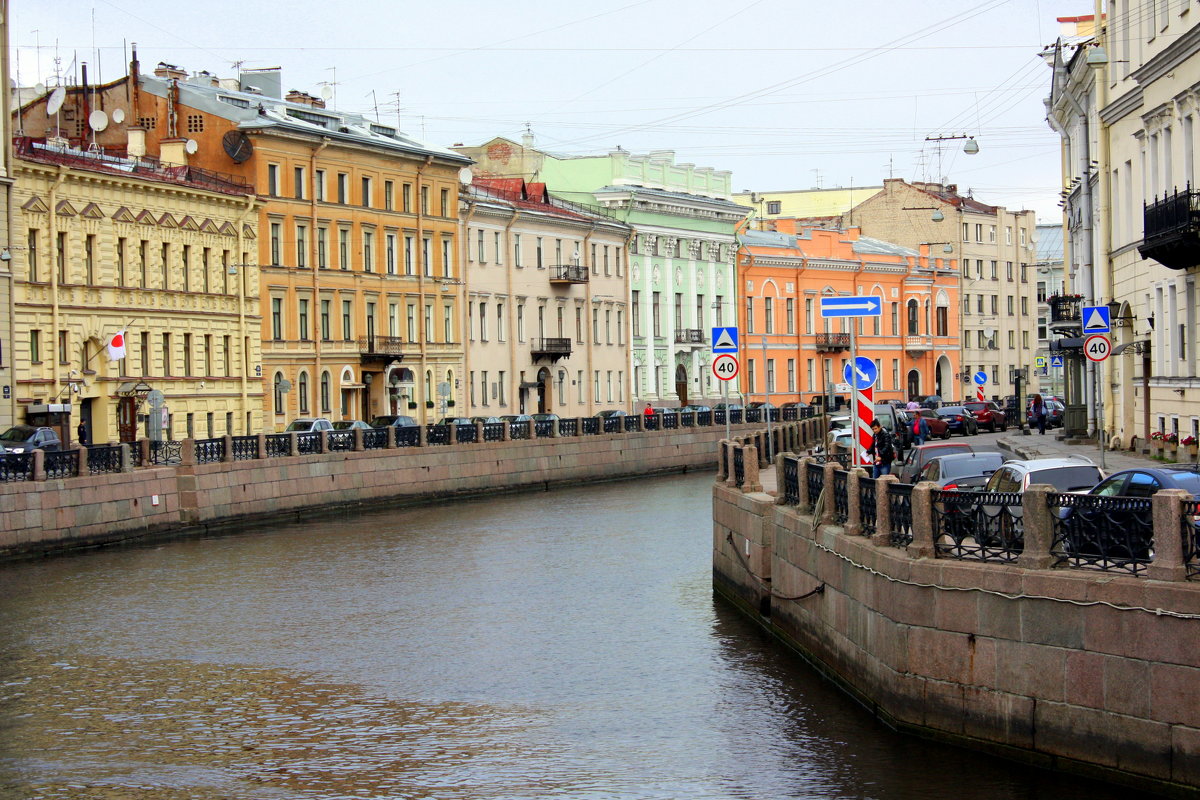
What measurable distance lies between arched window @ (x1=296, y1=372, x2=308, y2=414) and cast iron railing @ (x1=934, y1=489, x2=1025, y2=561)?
135ft

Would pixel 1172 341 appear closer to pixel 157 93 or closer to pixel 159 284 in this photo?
pixel 159 284

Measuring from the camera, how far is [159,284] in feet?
157

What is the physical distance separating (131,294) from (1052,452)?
24653 millimetres

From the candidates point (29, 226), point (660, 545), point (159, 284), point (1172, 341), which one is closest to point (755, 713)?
point (660, 545)

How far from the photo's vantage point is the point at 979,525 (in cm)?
1457

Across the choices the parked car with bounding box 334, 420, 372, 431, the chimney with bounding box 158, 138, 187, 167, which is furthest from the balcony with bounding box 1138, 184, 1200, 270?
the chimney with bounding box 158, 138, 187, 167

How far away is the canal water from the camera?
15.0 meters

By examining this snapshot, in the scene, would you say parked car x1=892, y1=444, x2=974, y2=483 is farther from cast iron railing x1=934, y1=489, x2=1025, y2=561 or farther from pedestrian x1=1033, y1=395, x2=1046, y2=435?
pedestrian x1=1033, y1=395, x2=1046, y2=435

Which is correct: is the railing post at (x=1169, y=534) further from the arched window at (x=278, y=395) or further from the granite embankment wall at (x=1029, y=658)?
the arched window at (x=278, y=395)

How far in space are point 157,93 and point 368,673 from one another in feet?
124

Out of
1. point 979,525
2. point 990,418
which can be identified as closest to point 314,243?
point 990,418

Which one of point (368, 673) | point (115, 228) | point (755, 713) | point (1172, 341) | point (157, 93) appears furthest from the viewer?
point (157, 93)

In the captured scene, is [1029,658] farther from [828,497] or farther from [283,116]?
[283,116]

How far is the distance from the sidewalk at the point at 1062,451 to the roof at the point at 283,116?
2347 cm
